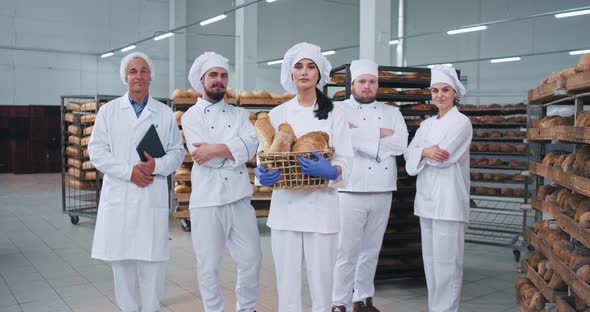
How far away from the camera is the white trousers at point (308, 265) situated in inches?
97.6

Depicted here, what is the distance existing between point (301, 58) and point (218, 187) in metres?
1.00

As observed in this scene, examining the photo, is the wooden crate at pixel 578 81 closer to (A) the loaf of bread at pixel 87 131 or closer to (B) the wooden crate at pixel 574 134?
(B) the wooden crate at pixel 574 134

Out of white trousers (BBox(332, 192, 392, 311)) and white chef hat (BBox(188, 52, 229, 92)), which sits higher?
white chef hat (BBox(188, 52, 229, 92))

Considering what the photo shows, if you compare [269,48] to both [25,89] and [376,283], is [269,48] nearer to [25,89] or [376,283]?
[25,89]

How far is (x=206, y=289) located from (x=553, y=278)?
1.97 metres

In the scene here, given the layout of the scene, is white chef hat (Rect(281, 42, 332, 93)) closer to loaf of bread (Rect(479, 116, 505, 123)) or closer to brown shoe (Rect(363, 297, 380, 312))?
brown shoe (Rect(363, 297, 380, 312))

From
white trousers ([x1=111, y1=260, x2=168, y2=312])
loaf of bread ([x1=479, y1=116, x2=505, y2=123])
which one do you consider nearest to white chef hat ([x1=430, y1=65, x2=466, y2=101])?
white trousers ([x1=111, y1=260, x2=168, y2=312])

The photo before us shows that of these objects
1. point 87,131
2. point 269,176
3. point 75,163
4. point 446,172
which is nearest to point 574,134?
point 446,172

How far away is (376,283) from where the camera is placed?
447cm

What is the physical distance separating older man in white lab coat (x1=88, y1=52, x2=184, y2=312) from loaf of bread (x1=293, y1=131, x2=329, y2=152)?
0.89 m

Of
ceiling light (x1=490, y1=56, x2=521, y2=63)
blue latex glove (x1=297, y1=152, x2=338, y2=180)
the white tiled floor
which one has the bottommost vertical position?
the white tiled floor

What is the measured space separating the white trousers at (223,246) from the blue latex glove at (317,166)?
40.0 inches

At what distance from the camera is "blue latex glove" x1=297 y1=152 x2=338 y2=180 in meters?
2.30

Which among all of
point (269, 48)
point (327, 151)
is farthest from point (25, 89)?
point (327, 151)
